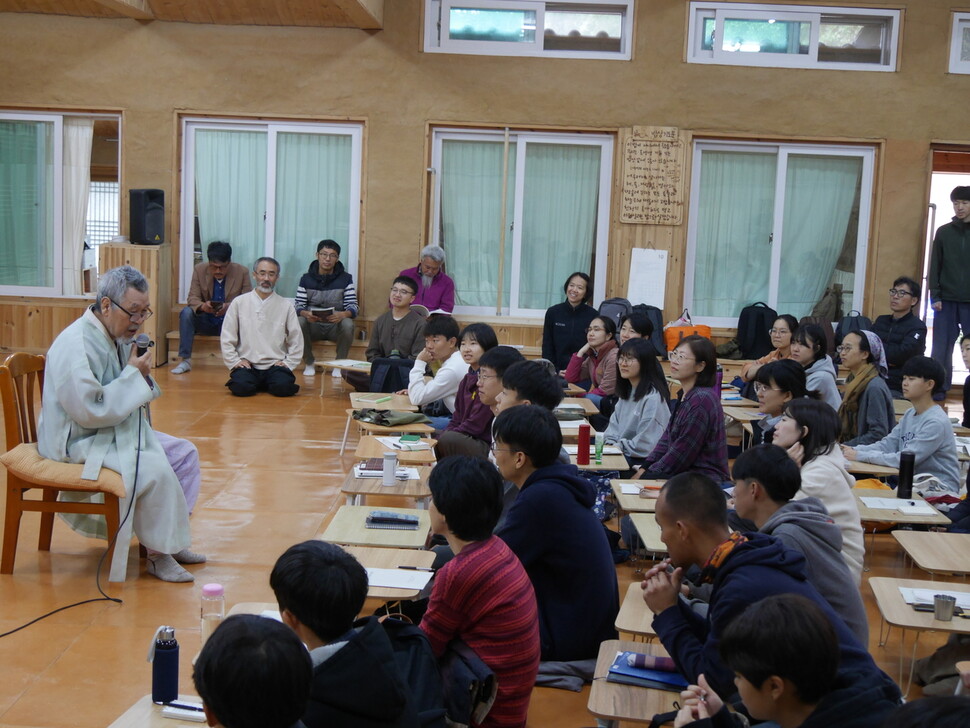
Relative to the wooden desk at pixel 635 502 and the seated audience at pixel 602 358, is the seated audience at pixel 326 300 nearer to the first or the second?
the seated audience at pixel 602 358

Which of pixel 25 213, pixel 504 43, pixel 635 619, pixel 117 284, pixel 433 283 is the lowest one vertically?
pixel 635 619

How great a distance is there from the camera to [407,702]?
2.41m

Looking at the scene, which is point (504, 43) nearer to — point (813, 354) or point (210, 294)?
point (210, 294)

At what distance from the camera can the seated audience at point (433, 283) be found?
10.7m

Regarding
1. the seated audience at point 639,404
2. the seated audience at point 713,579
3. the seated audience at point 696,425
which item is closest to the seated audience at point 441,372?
the seated audience at point 639,404

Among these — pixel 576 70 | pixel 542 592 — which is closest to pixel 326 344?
pixel 576 70

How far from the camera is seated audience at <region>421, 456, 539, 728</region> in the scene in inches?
121

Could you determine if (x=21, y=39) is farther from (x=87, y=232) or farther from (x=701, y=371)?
(x=701, y=371)

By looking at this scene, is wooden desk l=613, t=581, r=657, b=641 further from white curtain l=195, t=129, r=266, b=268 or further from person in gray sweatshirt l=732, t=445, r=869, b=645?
white curtain l=195, t=129, r=266, b=268

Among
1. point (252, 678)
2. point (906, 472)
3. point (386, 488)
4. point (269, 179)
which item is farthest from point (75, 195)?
point (252, 678)

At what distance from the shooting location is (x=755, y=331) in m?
10.9

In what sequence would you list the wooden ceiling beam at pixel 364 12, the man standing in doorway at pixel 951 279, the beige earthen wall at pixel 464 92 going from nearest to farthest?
the wooden ceiling beam at pixel 364 12
the man standing in doorway at pixel 951 279
the beige earthen wall at pixel 464 92

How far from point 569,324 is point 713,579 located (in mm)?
7225

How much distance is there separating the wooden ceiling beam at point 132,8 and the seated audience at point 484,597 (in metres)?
8.77
